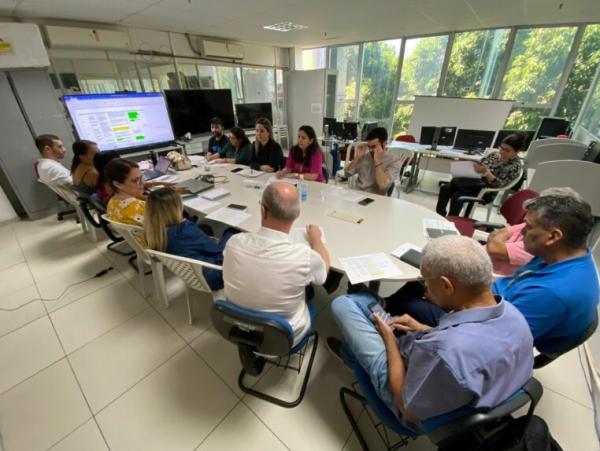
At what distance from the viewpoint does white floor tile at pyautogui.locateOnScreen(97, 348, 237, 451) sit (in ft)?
4.41

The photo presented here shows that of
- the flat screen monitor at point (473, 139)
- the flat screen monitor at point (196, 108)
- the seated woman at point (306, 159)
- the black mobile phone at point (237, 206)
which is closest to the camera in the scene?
the black mobile phone at point (237, 206)

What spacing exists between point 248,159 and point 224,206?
A: 159 centimetres

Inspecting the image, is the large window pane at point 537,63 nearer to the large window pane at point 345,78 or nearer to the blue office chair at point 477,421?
the large window pane at point 345,78

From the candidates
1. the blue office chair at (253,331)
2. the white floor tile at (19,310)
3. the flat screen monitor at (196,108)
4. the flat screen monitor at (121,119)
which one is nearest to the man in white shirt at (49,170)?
the flat screen monitor at (121,119)

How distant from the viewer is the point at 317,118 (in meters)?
7.66

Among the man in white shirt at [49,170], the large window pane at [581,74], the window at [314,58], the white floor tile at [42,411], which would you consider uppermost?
the window at [314,58]

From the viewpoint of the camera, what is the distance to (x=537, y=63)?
5.00 meters

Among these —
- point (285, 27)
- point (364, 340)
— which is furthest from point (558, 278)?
point (285, 27)

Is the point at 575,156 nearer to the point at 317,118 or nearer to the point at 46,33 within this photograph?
the point at 317,118

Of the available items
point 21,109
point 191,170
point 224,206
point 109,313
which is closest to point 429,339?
point 224,206

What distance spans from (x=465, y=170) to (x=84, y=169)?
15.1ft

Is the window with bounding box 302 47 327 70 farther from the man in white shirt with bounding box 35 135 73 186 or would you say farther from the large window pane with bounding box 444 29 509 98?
the man in white shirt with bounding box 35 135 73 186

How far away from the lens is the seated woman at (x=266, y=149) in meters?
3.29

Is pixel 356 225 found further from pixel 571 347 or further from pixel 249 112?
pixel 249 112
